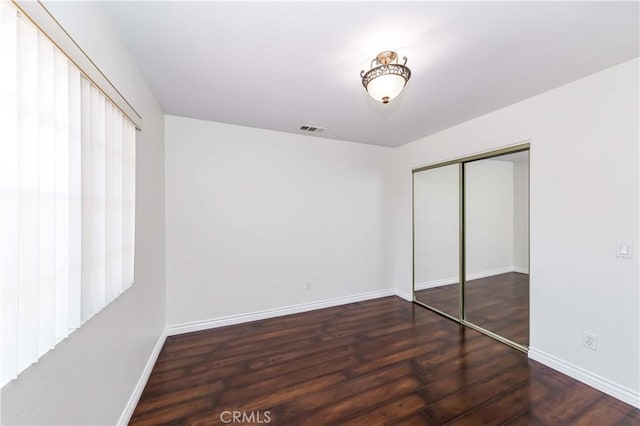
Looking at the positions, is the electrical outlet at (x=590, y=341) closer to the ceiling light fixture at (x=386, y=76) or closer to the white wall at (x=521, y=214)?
the white wall at (x=521, y=214)

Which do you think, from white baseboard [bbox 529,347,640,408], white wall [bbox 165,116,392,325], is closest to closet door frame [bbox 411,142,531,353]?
white baseboard [bbox 529,347,640,408]

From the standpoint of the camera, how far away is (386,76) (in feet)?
5.54

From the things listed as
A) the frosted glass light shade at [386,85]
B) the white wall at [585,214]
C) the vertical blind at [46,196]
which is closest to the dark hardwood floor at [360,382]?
the white wall at [585,214]

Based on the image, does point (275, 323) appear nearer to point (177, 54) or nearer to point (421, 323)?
point (421, 323)

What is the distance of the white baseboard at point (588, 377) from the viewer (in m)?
1.88

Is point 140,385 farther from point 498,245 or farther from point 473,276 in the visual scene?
point 498,245

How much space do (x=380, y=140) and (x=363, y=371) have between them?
3117 mm

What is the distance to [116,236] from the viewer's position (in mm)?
1528

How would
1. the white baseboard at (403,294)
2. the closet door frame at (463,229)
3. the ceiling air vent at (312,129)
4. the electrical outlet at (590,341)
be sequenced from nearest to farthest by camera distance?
the electrical outlet at (590,341)
the closet door frame at (463,229)
the ceiling air vent at (312,129)
the white baseboard at (403,294)

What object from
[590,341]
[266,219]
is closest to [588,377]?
[590,341]

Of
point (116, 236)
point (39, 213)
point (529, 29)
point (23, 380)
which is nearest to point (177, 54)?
point (116, 236)

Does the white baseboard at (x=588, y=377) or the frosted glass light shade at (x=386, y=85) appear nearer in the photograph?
the frosted glass light shade at (x=386, y=85)

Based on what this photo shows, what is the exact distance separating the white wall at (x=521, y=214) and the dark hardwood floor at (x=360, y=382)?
1.02 meters

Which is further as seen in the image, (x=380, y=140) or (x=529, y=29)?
(x=380, y=140)
